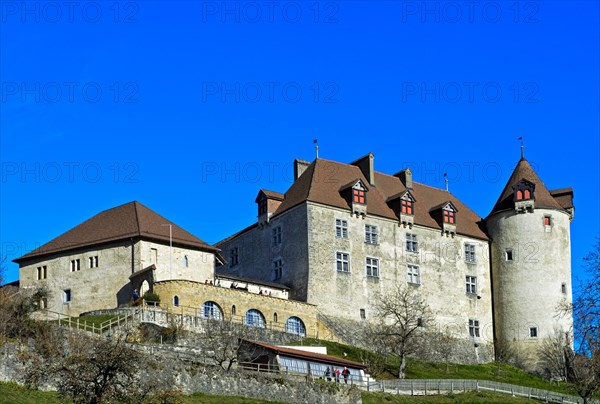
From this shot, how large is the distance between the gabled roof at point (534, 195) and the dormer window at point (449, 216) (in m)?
4.21

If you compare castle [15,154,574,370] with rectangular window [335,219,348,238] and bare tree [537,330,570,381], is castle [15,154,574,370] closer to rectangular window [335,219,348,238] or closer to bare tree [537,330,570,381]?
rectangular window [335,219,348,238]

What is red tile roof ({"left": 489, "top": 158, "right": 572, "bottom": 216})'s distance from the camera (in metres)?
96.4

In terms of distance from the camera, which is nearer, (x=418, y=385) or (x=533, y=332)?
(x=418, y=385)

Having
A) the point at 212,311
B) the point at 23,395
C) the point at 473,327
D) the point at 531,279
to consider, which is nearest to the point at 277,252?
the point at 212,311

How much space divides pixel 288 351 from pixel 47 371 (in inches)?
789

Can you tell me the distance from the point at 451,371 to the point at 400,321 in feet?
19.8

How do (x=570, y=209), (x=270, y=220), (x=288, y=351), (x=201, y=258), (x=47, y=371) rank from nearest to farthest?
1. (x=47, y=371)
2. (x=288, y=351)
3. (x=201, y=258)
4. (x=270, y=220)
5. (x=570, y=209)

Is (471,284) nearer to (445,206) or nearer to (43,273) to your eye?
(445,206)

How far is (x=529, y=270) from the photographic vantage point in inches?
3725

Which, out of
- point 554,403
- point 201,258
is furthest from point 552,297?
point 201,258

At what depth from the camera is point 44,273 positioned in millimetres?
84375

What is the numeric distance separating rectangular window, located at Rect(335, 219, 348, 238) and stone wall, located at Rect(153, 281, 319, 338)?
690 cm

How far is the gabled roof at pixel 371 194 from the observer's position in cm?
8919

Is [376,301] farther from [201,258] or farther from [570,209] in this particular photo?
[570,209]
